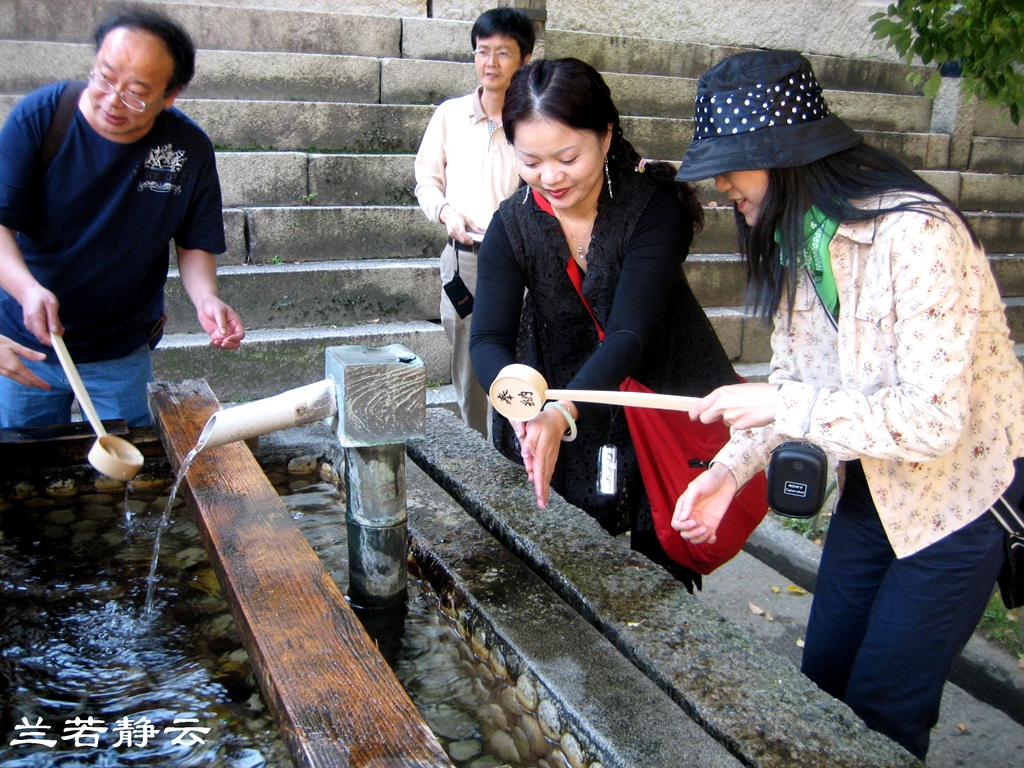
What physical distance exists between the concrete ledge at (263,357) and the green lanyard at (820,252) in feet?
10.6

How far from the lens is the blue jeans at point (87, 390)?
2607mm

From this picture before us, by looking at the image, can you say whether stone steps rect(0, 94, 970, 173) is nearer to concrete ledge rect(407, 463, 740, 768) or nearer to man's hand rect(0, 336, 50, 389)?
man's hand rect(0, 336, 50, 389)

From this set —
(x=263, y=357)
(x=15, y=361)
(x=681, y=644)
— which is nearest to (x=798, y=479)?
(x=681, y=644)

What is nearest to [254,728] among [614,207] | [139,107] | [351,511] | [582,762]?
[351,511]

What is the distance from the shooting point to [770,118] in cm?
147

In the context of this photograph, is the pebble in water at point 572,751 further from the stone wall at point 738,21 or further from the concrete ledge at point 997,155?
the concrete ledge at point 997,155

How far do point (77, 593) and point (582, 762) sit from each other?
4.23 feet

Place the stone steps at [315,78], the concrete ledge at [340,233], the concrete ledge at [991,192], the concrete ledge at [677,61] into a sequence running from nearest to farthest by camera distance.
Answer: the concrete ledge at [340,233], the stone steps at [315,78], the concrete ledge at [677,61], the concrete ledge at [991,192]

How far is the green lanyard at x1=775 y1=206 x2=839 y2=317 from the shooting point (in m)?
1.50

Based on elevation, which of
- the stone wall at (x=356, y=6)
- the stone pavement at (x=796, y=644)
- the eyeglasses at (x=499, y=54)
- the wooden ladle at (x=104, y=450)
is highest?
the stone wall at (x=356, y=6)

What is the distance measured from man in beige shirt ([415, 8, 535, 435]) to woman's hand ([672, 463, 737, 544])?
6.63ft

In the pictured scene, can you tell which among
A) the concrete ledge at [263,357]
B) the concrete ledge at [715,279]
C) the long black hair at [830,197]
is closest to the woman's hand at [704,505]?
the long black hair at [830,197]

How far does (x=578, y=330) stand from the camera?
2.20 metres

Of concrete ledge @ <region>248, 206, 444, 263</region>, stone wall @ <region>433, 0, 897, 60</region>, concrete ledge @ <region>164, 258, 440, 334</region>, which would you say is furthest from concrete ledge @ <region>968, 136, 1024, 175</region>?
concrete ledge @ <region>164, 258, 440, 334</region>
